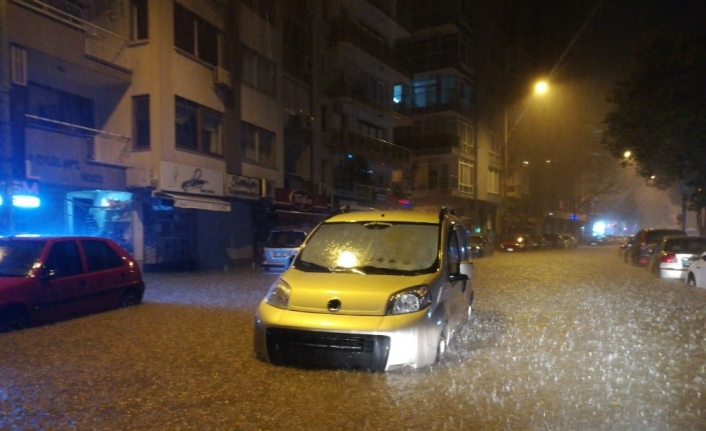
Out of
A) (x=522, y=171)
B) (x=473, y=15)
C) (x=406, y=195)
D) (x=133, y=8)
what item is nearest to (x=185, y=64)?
(x=133, y=8)

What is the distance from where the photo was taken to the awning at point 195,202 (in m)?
18.3

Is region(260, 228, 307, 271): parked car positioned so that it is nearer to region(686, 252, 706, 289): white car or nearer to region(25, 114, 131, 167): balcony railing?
region(25, 114, 131, 167): balcony railing

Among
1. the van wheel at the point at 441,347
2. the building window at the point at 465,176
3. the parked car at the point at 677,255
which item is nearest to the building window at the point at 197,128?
the van wheel at the point at 441,347

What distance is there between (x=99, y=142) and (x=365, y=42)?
17418 mm

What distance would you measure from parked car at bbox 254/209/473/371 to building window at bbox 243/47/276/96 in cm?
1778

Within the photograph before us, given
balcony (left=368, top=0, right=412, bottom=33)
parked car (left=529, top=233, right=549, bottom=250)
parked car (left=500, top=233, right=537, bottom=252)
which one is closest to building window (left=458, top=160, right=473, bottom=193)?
parked car (left=500, top=233, right=537, bottom=252)

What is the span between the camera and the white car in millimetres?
13844

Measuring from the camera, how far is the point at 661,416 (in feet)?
15.8

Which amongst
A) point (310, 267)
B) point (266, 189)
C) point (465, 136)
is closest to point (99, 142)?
point (266, 189)

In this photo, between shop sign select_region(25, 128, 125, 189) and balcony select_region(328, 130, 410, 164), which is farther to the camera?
balcony select_region(328, 130, 410, 164)

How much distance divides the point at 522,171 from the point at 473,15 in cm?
1869

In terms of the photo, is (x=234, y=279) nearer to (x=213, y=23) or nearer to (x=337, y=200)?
(x=213, y=23)

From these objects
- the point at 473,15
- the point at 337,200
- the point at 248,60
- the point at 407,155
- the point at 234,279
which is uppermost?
the point at 473,15

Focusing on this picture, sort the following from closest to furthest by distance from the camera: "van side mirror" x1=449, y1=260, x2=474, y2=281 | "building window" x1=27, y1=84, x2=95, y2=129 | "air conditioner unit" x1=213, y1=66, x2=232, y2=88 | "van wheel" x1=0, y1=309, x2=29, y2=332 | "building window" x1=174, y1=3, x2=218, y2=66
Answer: "van side mirror" x1=449, y1=260, x2=474, y2=281 < "van wheel" x1=0, y1=309, x2=29, y2=332 < "building window" x1=27, y1=84, x2=95, y2=129 < "building window" x1=174, y1=3, x2=218, y2=66 < "air conditioner unit" x1=213, y1=66, x2=232, y2=88
